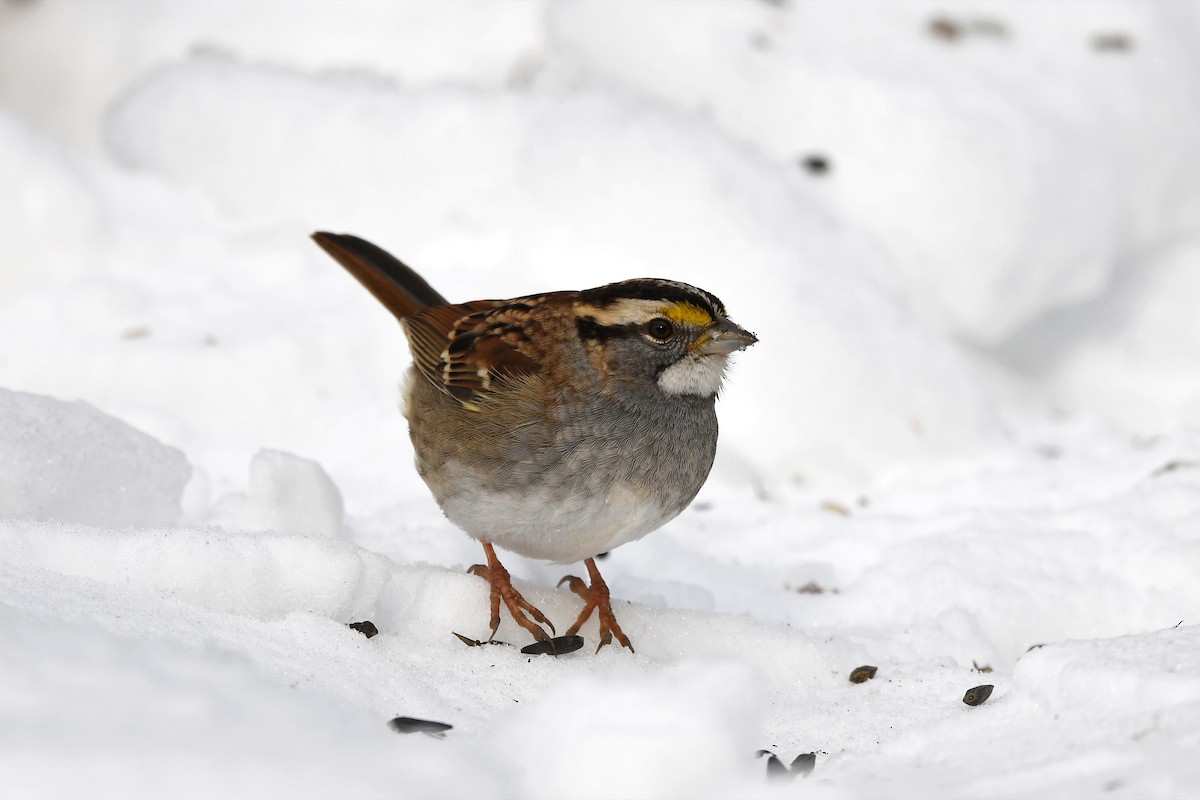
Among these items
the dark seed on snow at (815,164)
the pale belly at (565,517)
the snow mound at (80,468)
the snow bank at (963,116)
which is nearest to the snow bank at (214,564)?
the pale belly at (565,517)

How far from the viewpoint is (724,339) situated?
349cm

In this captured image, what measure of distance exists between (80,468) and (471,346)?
116 centimetres

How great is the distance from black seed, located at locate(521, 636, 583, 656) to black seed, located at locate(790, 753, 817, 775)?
2.72 ft

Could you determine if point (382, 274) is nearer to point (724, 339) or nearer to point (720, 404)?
point (724, 339)

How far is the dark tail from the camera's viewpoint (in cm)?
448

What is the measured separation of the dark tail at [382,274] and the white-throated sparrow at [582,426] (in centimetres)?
78

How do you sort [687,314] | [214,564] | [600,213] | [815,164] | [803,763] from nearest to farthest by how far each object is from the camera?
[803,763]
[214,564]
[687,314]
[600,213]
[815,164]

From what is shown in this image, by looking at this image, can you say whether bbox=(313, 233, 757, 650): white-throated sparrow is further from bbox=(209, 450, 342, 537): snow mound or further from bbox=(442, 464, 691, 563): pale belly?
bbox=(209, 450, 342, 537): snow mound

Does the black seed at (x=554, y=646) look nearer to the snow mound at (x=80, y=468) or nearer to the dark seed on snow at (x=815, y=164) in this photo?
the snow mound at (x=80, y=468)

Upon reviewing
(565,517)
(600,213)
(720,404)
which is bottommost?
(565,517)

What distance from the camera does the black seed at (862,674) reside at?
11.6 ft

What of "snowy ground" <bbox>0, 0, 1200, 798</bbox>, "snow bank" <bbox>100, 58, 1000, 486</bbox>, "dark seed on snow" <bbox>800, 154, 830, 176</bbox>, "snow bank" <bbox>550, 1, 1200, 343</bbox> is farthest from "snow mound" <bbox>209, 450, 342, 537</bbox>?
"dark seed on snow" <bbox>800, 154, 830, 176</bbox>

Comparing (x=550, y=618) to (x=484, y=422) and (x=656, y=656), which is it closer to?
(x=656, y=656)

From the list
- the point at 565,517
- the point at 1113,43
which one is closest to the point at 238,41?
the point at 1113,43
